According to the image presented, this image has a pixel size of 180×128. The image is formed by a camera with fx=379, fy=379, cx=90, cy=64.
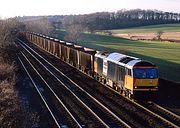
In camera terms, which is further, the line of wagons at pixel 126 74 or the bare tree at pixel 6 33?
the bare tree at pixel 6 33

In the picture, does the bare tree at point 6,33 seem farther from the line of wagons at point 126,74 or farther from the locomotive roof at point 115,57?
the locomotive roof at point 115,57

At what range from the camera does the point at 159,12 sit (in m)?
199

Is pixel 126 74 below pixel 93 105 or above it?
above

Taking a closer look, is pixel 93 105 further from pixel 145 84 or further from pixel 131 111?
pixel 145 84

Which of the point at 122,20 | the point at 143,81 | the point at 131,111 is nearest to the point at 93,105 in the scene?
the point at 131,111

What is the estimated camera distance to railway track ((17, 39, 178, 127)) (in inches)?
746

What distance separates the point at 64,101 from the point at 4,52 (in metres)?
23.0

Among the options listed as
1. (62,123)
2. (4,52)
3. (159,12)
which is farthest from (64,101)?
(159,12)

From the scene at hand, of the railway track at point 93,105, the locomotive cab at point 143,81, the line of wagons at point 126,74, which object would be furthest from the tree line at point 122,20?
the locomotive cab at point 143,81

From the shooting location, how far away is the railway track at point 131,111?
62.1 feet

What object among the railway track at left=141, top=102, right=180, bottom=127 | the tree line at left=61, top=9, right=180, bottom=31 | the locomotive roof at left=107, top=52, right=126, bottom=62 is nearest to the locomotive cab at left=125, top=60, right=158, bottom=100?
the railway track at left=141, top=102, right=180, bottom=127

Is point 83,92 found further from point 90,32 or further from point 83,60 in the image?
point 90,32

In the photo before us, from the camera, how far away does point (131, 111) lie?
2172 cm

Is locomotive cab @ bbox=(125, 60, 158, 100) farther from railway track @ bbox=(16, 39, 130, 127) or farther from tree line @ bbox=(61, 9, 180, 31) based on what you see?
tree line @ bbox=(61, 9, 180, 31)
